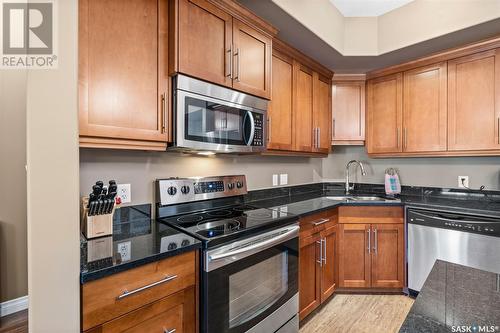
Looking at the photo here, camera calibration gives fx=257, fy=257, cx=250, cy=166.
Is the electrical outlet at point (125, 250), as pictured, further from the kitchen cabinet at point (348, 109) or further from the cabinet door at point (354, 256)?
the kitchen cabinet at point (348, 109)

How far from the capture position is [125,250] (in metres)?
1.12

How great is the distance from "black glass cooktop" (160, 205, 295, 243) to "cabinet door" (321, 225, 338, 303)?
723 mm

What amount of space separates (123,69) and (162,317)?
3.94 ft

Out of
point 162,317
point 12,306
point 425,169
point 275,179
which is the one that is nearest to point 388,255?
point 425,169

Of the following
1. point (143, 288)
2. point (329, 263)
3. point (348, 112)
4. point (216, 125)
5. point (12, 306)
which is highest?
point (348, 112)

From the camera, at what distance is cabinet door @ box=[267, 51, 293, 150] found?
2176mm

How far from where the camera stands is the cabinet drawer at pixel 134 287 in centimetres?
93

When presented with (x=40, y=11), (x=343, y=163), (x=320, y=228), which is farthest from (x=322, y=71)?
(x=40, y=11)

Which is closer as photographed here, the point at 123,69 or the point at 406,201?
the point at 123,69

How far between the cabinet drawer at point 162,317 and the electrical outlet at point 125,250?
0.72ft

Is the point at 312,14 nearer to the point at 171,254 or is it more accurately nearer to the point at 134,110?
the point at 134,110

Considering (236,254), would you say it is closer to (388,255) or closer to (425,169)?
(388,255)

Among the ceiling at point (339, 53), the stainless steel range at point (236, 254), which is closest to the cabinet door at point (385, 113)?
the ceiling at point (339, 53)

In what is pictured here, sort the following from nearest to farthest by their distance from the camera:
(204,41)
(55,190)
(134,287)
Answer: (55,190), (134,287), (204,41)
